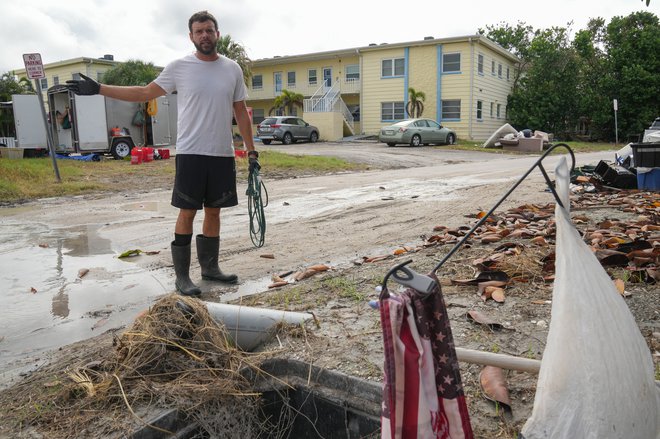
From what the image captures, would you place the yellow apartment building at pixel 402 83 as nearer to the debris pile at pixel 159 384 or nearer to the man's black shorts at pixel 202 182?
the man's black shorts at pixel 202 182

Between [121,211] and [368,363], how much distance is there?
7.17m

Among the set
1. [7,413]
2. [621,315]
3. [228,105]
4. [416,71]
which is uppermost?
[416,71]

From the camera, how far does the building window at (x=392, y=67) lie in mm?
34906

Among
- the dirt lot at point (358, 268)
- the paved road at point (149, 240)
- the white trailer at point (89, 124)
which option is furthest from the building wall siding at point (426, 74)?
the dirt lot at point (358, 268)

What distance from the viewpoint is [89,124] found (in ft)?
63.0

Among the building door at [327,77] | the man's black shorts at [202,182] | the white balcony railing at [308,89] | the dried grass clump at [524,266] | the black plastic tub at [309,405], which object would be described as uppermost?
the building door at [327,77]

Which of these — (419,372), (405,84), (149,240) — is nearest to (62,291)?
(149,240)

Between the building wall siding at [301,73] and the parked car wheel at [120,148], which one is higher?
the building wall siding at [301,73]

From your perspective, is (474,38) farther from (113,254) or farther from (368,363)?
(368,363)

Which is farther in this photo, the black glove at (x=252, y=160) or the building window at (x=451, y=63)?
the building window at (x=451, y=63)

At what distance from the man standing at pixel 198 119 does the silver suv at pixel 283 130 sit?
82.8 feet

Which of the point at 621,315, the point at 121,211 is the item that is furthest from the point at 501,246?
the point at 121,211

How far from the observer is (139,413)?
261 centimetres

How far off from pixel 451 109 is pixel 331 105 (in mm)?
7573
